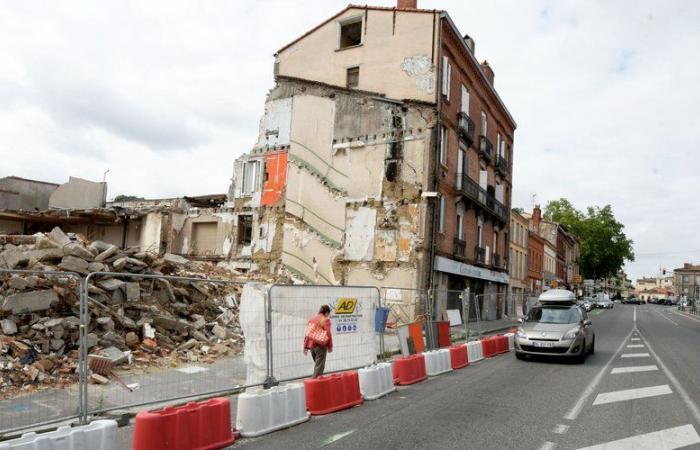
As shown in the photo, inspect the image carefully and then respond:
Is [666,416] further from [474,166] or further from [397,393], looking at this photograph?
[474,166]

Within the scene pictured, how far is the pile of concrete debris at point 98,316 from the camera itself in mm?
9742

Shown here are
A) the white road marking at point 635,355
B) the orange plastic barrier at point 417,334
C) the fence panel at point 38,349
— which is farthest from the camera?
the white road marking at point 635,355

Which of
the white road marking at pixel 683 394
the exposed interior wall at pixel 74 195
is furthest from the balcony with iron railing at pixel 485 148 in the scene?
the exposed interior wall at pixel 74 195

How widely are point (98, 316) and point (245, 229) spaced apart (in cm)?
1825

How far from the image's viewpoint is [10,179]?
38.2 metres

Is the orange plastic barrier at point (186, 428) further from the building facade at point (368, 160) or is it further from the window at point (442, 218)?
the window at point (442, 218)

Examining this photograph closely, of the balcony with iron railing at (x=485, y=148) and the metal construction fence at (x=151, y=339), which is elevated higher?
the balcony with iron railing at (x=485, y=148)

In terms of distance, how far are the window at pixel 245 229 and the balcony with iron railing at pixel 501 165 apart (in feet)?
57.6

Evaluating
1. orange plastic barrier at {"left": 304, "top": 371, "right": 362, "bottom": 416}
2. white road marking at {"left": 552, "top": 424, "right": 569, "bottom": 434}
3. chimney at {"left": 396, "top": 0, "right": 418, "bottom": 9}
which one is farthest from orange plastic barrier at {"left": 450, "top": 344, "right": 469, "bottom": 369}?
chimney at {"left": 396, "top": 0, "right": 418, "bottom": 9}

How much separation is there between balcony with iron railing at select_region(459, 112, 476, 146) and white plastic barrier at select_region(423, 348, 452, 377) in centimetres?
1861

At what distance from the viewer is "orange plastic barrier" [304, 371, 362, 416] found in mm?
8023

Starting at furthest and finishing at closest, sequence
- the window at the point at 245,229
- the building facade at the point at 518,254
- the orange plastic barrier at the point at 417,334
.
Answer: the building facade at the point at 518,254 → the window at the point at 245,229 → the orange plastic barrier at the point at 417,334

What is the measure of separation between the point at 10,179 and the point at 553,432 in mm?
41045

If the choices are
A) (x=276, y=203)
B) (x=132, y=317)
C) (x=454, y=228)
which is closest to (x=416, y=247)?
(x=454, y=228)
